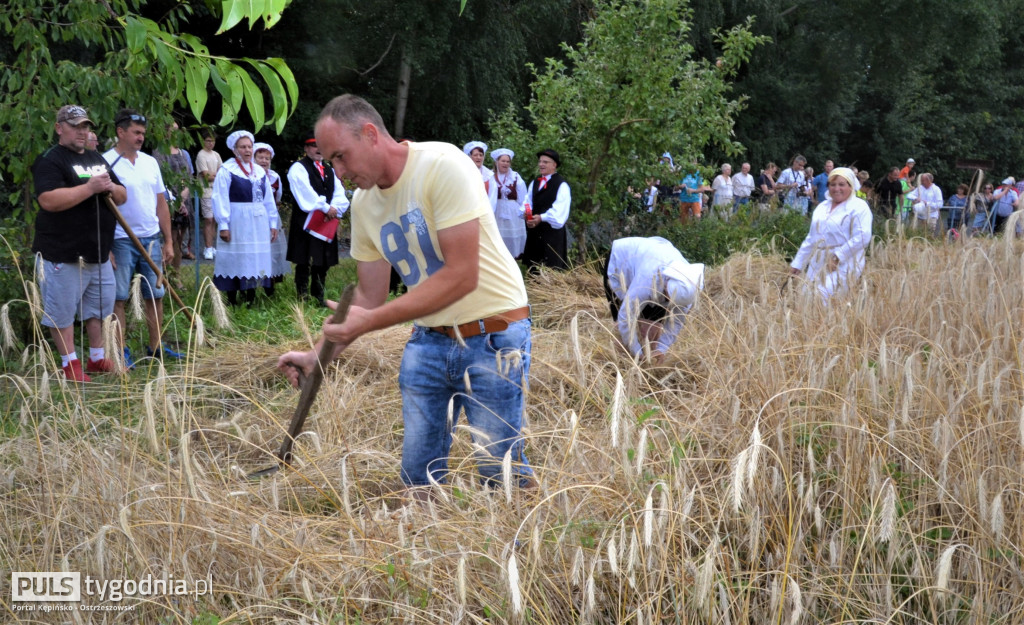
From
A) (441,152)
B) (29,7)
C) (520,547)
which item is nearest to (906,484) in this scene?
(520,547)

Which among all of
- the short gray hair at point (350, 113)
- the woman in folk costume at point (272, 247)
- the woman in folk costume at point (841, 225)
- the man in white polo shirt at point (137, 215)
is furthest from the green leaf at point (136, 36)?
the woman in folk costume at point (272, 247)

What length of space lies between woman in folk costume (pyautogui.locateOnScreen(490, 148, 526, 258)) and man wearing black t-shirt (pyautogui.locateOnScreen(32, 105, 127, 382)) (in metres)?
4.63

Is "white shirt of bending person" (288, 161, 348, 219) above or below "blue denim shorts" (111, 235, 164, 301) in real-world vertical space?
above

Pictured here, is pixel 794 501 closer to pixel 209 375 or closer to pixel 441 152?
pixel 441 152

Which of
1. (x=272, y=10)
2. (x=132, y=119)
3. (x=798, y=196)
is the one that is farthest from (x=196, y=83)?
(x=798, y=196)

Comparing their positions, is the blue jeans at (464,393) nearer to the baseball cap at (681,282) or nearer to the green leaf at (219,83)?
the green leaf at (219,83)

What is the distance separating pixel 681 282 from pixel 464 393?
2.55m

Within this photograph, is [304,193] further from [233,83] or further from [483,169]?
[233,83]

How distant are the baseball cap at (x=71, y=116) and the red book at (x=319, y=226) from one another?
3042 mm

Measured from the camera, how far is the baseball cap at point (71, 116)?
6.16 meters

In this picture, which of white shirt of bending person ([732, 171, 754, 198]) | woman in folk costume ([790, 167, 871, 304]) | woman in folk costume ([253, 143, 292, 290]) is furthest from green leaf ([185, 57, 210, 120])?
white shirt of bending person ([732, 171, 754, 198])

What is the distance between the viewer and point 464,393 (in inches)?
136

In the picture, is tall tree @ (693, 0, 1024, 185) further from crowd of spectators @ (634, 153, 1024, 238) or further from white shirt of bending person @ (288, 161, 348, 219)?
white shirt of bending person @ (288, 161, 348, 219)

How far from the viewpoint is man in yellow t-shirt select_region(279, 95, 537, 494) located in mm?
3268
